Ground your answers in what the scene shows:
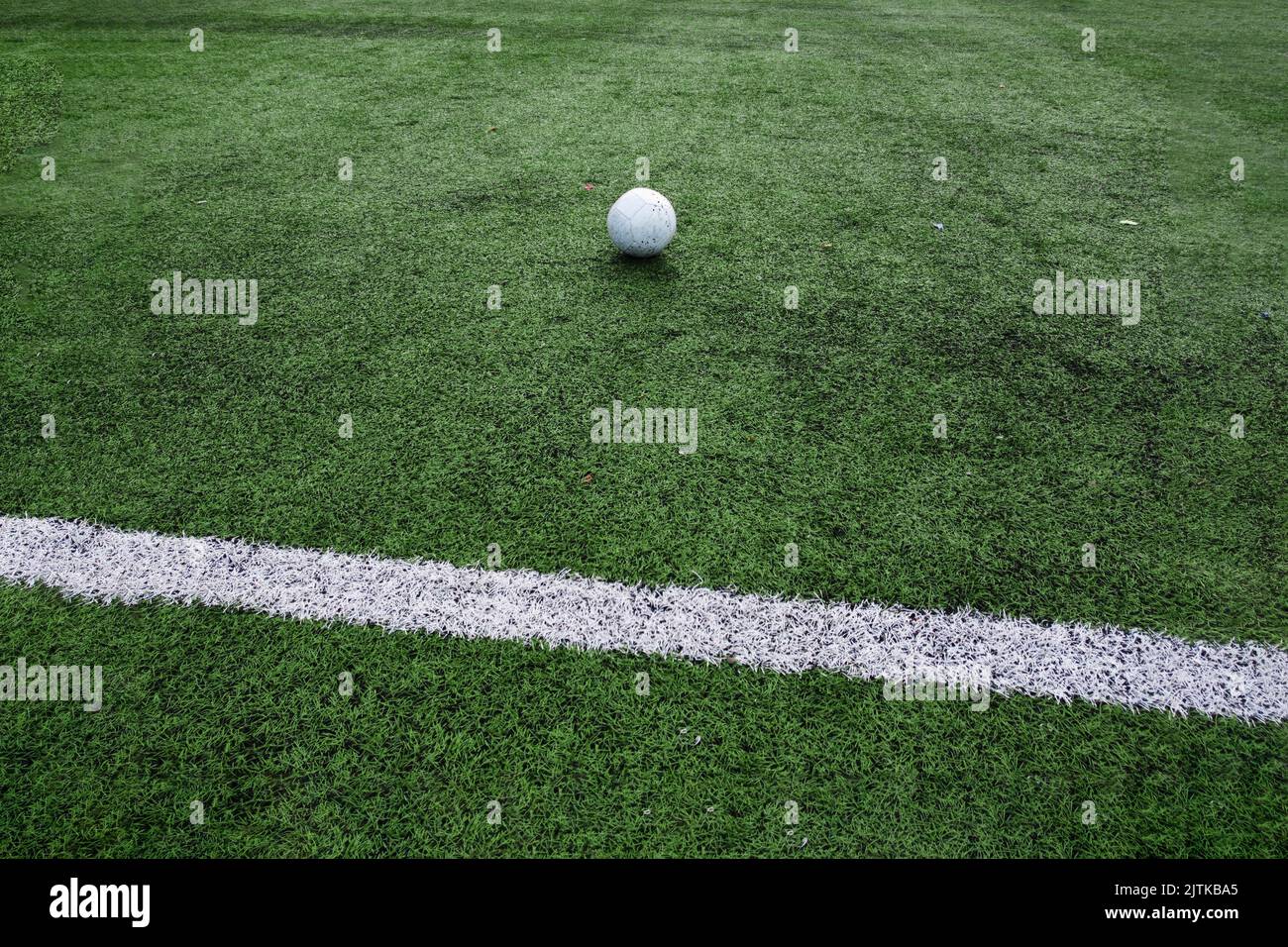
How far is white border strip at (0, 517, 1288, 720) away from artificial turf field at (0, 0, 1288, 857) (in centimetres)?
6

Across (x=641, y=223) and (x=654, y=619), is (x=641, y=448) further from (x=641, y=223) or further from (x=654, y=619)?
(x=641, y=223)

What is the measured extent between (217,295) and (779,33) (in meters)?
6.07

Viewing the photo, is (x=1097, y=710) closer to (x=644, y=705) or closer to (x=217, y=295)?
(x=644, y=705)

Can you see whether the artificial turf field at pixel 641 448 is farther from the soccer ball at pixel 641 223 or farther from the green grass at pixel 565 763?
the soccer ball at pixel 641 223

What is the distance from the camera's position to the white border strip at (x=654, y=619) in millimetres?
1930

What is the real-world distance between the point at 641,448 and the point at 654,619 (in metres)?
0.73

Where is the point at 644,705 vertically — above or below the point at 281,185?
below

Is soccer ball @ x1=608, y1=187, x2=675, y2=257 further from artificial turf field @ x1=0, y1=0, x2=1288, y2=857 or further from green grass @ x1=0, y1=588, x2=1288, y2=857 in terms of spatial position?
green grass @ x1=0, y1=588, x2=1288, y2=857

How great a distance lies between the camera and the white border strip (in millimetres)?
1930

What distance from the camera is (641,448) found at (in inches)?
104

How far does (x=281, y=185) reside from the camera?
14.3 ft
